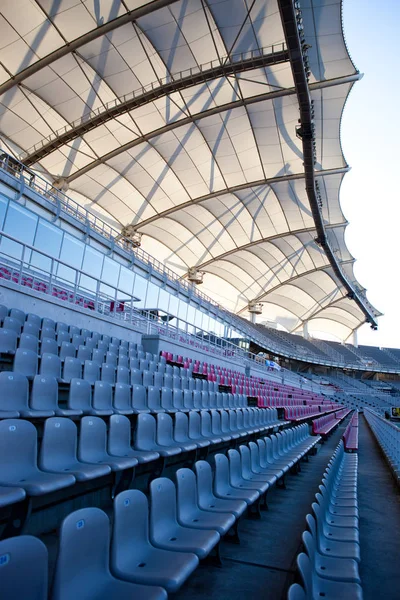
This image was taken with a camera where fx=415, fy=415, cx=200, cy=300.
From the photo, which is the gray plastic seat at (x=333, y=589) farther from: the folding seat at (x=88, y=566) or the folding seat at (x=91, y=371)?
the folding seat at (x=91, y=371)

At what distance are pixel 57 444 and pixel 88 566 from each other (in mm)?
1258

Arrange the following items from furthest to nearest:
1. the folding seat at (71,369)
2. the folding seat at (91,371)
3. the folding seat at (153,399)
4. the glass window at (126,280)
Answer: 1. the glass window at (126,280)
2. the folding seat at (153,399)
3. the folding seat at (91,371)
4. the folding seat at (71,369)

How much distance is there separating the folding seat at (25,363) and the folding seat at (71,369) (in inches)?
15.2

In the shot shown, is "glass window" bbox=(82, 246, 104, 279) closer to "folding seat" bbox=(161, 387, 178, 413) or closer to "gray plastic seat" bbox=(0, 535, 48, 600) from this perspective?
"folding seat" bbox=(161, 387, 178, 413)

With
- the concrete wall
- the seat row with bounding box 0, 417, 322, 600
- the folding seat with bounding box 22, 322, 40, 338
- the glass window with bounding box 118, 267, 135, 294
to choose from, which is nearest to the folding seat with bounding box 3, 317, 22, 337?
the folding seat with bounding box 22, 322, 40, 338

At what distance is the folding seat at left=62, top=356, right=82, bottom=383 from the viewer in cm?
488

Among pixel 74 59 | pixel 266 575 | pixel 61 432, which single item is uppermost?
pixel 74 59

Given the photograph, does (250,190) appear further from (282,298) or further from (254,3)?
(282,298)

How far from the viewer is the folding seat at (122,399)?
183 inches

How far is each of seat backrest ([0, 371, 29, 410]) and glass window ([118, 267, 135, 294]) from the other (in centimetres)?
1507

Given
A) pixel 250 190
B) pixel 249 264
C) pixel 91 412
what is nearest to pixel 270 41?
pixel 250 190

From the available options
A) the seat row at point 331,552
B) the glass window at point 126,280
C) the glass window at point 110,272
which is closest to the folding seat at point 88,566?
the seat row at point 331,552

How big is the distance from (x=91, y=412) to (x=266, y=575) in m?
2.12

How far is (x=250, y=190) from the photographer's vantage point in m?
26.3
